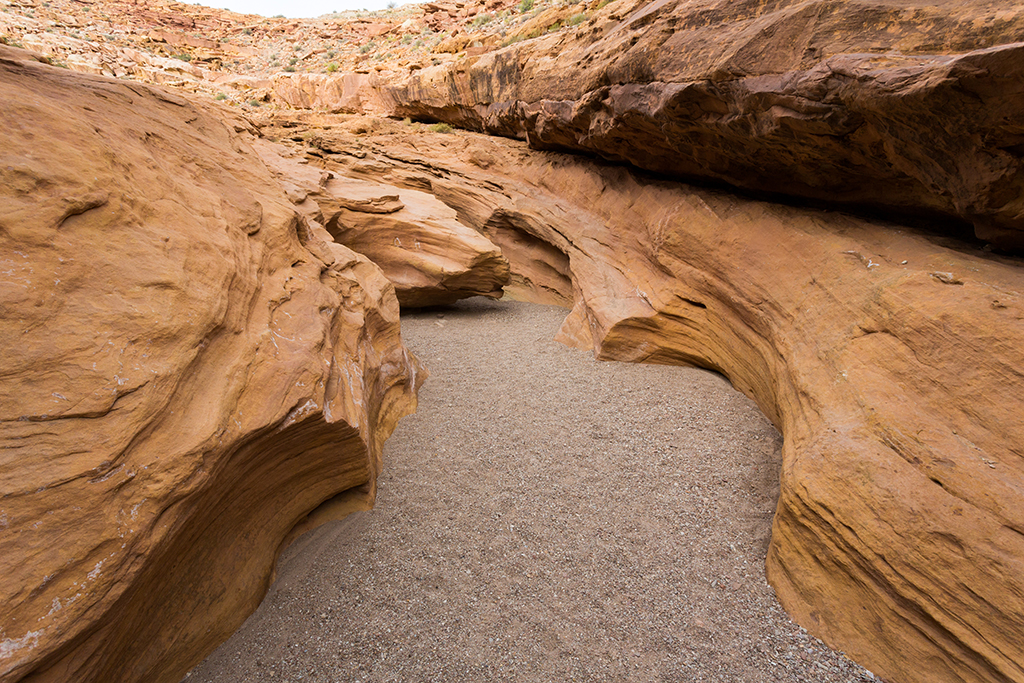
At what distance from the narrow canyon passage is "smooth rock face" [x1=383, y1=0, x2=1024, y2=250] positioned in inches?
82.3

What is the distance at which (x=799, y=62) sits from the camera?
315 centimetres

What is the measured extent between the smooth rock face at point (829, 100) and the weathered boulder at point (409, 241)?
2.51m

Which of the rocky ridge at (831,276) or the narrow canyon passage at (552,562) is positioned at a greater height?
the rocky ridge at (831,276)

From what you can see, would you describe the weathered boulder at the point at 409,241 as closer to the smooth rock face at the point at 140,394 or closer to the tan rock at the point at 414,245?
the tan rock at the point at 414,245

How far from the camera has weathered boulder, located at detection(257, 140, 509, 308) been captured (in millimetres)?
6637

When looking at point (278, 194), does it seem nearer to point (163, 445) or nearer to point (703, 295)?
point (163, 445)

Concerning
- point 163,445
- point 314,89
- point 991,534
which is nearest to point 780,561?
point 991,534

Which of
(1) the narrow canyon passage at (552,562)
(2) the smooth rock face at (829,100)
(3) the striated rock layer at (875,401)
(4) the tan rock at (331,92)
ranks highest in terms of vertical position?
(4) the tan rock at (331,92)

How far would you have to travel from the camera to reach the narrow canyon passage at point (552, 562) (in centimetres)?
222

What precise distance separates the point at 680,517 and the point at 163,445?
9.79 feet

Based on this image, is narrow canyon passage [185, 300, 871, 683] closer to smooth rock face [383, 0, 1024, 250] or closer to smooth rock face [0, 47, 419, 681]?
smooth rock face [0, 47, 419, 681]

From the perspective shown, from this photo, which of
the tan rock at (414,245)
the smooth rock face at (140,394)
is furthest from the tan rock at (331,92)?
the smooth rock face at (140,394)

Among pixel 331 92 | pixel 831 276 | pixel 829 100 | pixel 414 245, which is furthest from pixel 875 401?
pixel 331 92

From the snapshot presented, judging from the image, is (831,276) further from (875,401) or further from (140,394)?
(140,394)
